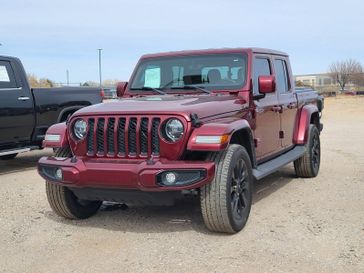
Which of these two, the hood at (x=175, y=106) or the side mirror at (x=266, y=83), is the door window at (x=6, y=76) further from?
the side mirror at (x=266, y=83)

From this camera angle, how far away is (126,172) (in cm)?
481

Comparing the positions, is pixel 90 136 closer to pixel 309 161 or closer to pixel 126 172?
pixel 126 172

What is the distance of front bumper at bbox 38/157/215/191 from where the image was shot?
4734 millimetres

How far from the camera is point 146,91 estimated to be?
21.4 feet

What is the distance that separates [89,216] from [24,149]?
3716 millimetres

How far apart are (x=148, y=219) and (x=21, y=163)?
5.49 metres

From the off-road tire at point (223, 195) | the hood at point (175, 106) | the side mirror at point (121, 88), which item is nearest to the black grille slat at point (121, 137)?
the hood at point (175, 106)

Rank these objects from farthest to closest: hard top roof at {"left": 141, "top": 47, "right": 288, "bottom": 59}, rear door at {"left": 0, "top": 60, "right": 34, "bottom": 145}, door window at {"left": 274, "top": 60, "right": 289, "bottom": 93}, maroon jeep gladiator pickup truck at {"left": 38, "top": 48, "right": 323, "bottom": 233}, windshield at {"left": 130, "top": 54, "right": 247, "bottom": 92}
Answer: rear door at {"left": 0, "top": 60, "right": 34, "bottom": 145} → door window at {"left": 274, "top": 60, "right": 289, "bottom": 93} → hard top roof at {"left": 141, "top": 47, "right": 288, "bottom": 59} → windshield at {"left": 130, "top": 54, "right": 247, "bottom": 92} → maroon jeep gladiator pickup truck at {"left": 38, "top": 48, "right": 323, "bottom": 233}

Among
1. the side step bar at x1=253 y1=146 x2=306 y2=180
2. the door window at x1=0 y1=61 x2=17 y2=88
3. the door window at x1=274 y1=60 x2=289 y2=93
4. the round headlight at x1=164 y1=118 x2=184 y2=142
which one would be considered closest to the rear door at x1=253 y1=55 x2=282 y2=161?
the side step bar at x1=253 y1=146 x2=306 y2=180

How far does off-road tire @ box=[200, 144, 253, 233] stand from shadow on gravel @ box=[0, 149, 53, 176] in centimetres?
549

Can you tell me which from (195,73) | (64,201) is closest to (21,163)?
(64,201)

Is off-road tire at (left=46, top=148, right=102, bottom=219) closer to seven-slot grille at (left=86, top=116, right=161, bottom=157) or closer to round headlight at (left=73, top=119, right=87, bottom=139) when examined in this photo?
round headlight at (left=73, top=119, right=87, bottom=139)

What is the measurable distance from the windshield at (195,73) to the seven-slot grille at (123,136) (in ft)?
4.49

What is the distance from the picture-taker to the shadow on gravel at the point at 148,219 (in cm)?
546
